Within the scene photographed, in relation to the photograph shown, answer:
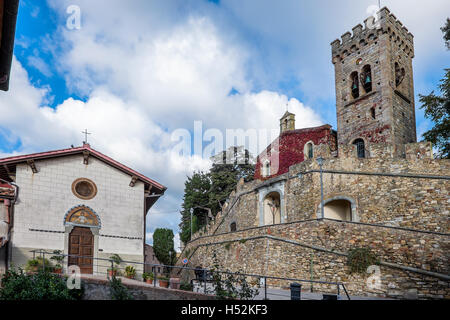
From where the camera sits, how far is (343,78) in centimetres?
2912

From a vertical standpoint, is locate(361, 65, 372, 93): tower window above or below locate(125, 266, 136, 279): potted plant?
above

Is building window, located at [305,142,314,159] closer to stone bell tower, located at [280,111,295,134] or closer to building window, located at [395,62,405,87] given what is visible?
stone bell tower, located at [280,111,295,134]

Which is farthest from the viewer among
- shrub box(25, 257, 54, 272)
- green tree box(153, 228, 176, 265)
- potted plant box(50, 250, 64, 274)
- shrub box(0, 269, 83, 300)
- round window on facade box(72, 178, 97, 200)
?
green tree box(153, 228, 176, 265)

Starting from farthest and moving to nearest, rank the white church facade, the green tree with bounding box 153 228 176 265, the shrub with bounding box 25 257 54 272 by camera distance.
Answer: the green tree with bounding box 153 228 176 265
the white church facade
the shrub with bounding box 25 257 54 272

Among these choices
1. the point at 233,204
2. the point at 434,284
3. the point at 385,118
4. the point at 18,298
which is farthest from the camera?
the point at 233,204

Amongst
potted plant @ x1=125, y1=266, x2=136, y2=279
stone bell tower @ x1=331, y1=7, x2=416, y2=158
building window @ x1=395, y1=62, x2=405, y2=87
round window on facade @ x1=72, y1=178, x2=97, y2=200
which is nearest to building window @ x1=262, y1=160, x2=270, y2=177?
stone bell tower @ x1=331, y1=7, x2=416, y2=158

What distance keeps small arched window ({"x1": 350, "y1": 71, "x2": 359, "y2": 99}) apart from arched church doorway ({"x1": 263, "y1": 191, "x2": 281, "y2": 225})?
8.65 meters

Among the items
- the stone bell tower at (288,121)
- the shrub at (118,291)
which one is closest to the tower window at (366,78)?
the stone bell tower at (288,121)

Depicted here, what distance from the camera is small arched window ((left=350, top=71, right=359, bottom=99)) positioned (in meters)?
28.4

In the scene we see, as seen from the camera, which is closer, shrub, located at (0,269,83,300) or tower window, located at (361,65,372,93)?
shrub, located at (0,269,83,300)
